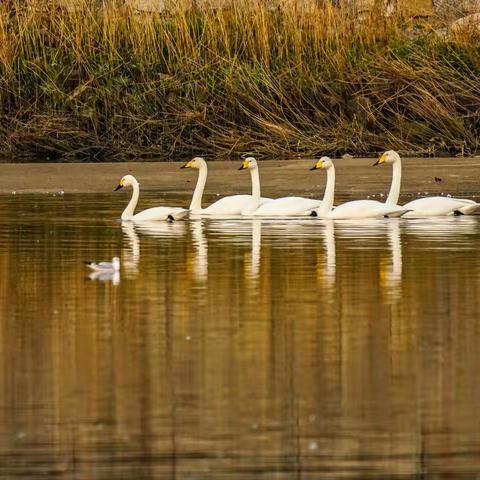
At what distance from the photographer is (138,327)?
8742 mm

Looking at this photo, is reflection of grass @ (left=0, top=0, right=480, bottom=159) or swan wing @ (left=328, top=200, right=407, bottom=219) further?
reflection of grass @ (left=0, top=0, right=480, bottom=159)

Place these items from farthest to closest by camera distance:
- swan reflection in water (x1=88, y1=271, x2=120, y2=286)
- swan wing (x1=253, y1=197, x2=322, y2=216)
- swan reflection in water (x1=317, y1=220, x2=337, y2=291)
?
swan wing (x1=253, y1=197, x2=322, y2=216)
swan reflection in water (x1=88, y1=271, x2=120, y2=286)
swan reflection in water (x1=317, y1=220, x2=337, y2=291)

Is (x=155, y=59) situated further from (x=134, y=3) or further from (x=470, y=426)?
(x=470, y=426)

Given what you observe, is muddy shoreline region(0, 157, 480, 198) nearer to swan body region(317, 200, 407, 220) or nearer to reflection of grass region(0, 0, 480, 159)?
reflection of grass region(0, 0, 480, 159)

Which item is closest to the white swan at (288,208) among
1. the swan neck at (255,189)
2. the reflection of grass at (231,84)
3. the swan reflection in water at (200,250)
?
the swan neck at (255,189)

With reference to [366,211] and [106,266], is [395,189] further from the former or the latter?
[106,266]

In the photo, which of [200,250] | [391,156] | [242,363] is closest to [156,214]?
[200,250]

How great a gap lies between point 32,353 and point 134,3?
19.4 m

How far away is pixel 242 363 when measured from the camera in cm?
763

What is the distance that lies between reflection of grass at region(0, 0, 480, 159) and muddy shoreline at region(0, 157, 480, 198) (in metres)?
1.26

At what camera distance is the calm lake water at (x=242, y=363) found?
6008 millimetres

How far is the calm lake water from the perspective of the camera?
6.01 m

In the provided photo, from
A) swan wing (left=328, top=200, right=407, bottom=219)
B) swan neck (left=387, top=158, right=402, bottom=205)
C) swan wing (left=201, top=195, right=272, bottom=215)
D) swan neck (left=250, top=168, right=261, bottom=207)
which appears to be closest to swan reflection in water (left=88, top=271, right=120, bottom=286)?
swan wing (left=328, top=200, right=407, bottom=219)

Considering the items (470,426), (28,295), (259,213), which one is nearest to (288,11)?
(259,213)
